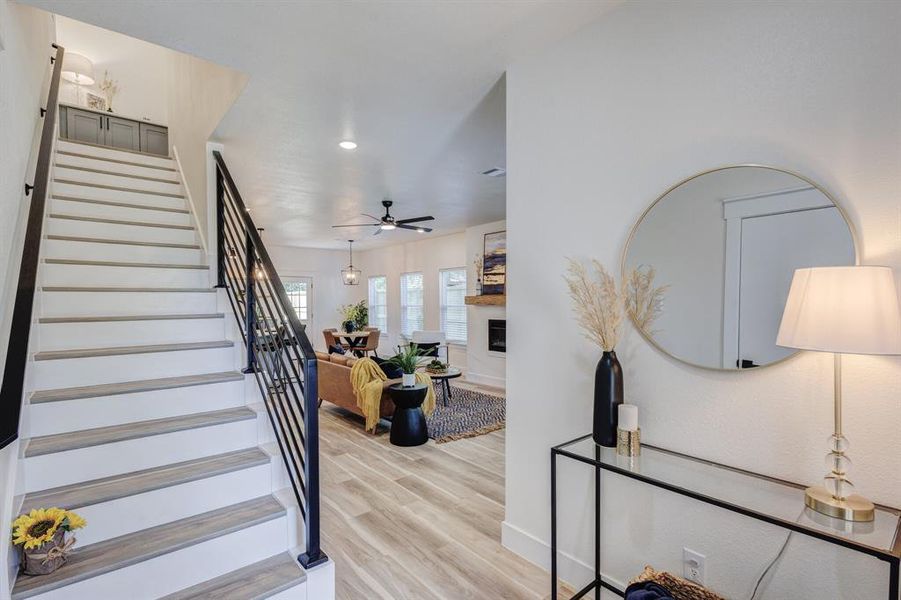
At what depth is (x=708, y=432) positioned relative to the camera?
1647 mm

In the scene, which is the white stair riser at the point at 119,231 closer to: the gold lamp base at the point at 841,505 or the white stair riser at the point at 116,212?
the white stair riser at the point at 116,212

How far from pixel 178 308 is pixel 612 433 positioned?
3.04m

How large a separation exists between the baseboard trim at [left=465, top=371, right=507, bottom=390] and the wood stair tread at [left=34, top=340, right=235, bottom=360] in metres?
4.86

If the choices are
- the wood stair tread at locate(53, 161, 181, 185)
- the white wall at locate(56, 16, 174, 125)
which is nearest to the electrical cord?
the wood stair tread at locate(53, 161, 181, 185)

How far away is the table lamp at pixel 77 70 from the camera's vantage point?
207 inches

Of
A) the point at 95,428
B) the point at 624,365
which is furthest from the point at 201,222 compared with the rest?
the point at 624,365

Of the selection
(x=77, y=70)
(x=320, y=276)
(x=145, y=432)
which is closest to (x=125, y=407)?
(x=145, y=432)

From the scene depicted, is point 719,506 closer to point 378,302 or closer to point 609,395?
→ point 609,395

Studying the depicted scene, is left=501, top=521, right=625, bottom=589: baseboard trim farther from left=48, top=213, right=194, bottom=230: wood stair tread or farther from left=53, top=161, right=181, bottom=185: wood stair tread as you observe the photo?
left=53, top=161, right=181, bottom=185: wood stair tread

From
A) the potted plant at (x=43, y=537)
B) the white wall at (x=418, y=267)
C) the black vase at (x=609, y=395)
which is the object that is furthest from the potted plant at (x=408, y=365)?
the white wall at (x=418, y=267)

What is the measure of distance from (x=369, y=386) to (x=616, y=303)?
329cm

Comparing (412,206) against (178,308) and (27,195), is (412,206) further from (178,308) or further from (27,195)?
(27,195)

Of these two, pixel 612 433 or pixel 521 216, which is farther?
pixel 521 216

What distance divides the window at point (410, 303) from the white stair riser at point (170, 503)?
23.3 ft
